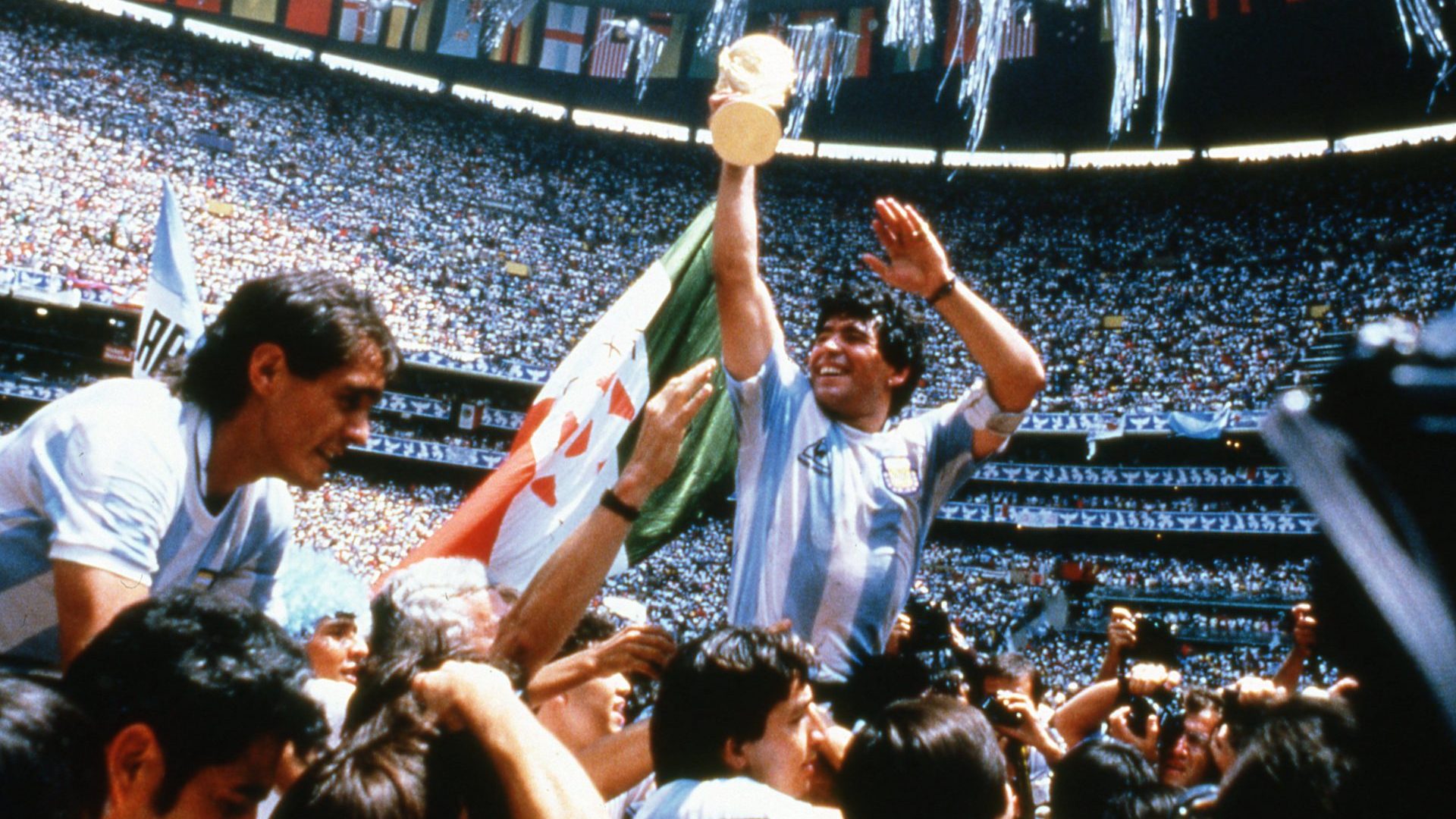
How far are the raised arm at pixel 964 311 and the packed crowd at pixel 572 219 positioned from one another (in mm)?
25488

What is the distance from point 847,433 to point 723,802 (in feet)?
3.65

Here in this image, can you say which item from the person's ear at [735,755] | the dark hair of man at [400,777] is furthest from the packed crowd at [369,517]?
the dark hair of man at [400,777]

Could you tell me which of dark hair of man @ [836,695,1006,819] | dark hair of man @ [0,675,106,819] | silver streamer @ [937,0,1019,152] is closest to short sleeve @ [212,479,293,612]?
dark hair of man @ [0,675,106,819]

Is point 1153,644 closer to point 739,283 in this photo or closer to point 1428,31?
point 739,283

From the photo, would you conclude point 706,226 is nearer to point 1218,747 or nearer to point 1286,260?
point 1218,747

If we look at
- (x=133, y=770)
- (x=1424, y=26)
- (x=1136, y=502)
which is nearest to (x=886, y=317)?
(x=133, y=770)

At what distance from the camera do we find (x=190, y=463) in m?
2.25

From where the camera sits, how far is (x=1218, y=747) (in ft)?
11.8

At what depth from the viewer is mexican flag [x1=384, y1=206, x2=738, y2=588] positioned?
4.25 meters

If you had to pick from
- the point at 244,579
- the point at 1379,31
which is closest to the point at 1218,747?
the point at 244,579

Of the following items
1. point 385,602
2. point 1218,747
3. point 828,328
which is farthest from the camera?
point 1218,747

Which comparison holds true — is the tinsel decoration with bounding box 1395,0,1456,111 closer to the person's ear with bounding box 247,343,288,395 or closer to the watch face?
the watch face

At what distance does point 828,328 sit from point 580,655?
1094 mm

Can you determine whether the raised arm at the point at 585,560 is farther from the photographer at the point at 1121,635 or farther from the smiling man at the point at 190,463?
the photographer at the point at 1121,635
